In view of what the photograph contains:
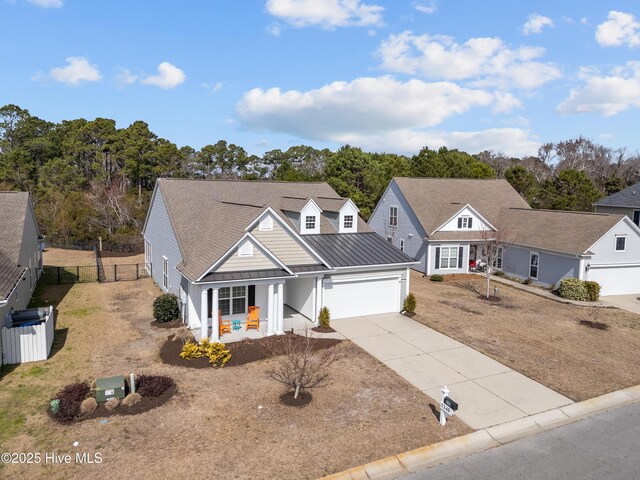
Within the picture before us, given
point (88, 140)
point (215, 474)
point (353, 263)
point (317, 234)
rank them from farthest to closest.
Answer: point (88, 140), point (317, 234), point (353, 263), point (215, 474)

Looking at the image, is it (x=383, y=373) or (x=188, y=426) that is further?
(x=383, y=373)

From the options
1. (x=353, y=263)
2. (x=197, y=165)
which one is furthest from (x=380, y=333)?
(x=197, y=165)

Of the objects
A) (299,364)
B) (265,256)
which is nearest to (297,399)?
(299,364)

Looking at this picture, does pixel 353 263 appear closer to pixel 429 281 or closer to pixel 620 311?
pixel 429 281

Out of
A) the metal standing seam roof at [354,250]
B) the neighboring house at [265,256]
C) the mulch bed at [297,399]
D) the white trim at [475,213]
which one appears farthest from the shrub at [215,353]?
the white trim at [475,213]

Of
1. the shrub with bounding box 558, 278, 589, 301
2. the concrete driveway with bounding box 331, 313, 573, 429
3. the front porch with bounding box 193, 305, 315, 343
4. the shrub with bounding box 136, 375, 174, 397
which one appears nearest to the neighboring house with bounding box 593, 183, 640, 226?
the shrub with bounding box 558, 278, 589, 301

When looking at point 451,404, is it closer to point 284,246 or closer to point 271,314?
point 271,314
